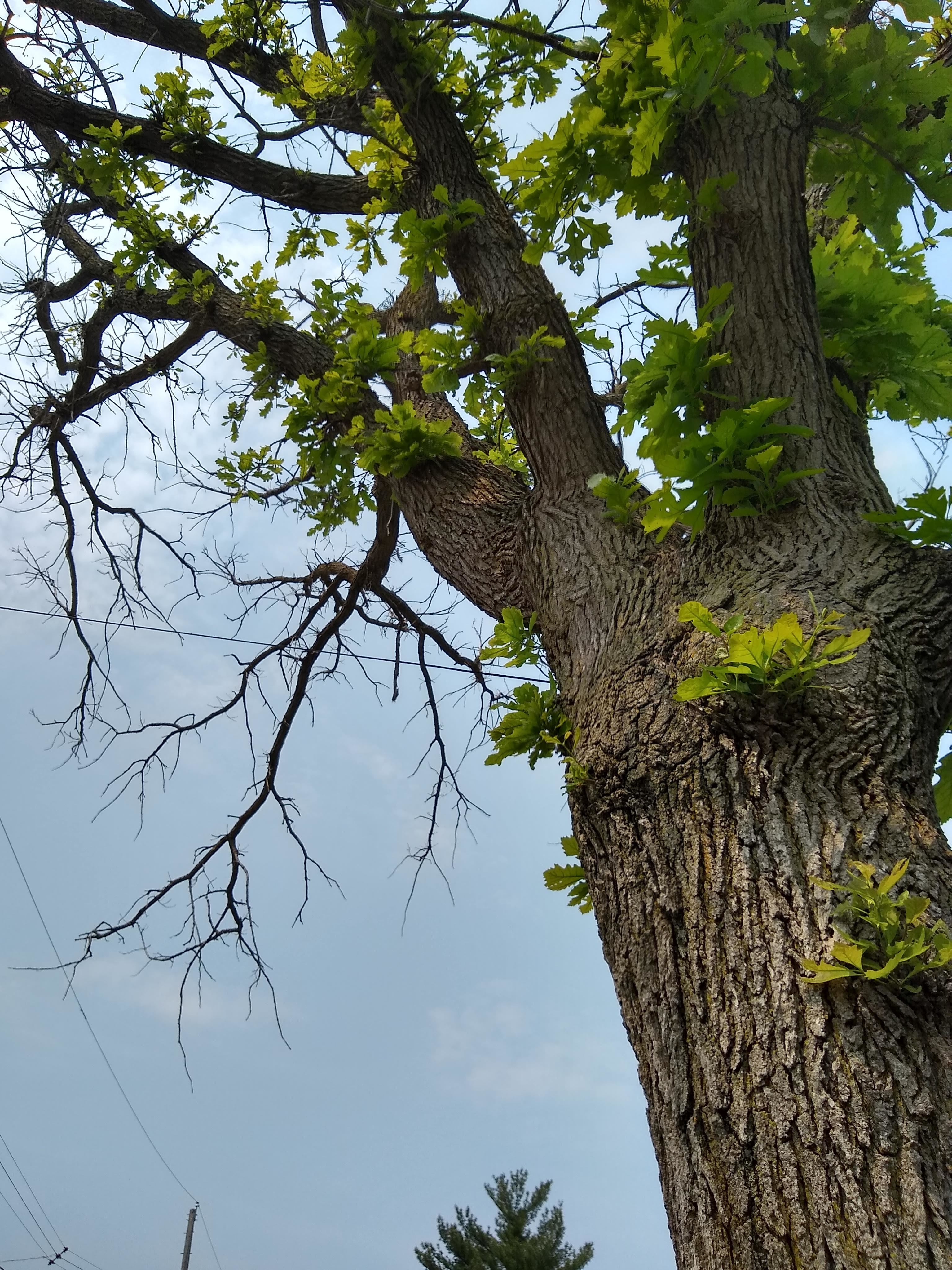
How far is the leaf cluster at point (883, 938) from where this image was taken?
1.13 meters

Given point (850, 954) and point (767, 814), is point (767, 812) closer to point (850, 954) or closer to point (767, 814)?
point (767, 814)

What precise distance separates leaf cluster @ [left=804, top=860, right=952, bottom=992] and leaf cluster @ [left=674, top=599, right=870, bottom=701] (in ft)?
1.03

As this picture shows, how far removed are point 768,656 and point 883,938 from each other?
0.44 meters

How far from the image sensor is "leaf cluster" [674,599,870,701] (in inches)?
53.5

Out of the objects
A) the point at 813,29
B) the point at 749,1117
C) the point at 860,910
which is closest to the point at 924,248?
the point at 813,29

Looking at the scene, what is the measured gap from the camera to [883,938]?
117 cm

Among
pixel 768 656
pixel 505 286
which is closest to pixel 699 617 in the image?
pixel 768 656

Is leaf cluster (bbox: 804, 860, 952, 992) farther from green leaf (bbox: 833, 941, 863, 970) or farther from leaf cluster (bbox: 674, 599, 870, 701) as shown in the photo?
leaf cluster (bbox: 674, 599, 870, 701)

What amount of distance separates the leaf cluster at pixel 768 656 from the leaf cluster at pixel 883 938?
0.31m

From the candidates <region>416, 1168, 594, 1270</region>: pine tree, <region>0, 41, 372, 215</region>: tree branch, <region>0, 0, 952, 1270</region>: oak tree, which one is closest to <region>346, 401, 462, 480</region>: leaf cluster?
<region>0, 0, 952, 1270</region>: oak tree

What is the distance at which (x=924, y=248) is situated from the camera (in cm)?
227

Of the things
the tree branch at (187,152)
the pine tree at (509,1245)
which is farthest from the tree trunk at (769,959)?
the pine tree at (509,1245)

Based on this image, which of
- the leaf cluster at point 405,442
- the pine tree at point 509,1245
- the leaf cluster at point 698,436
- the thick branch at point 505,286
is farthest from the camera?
the pine tree at point 509,1245

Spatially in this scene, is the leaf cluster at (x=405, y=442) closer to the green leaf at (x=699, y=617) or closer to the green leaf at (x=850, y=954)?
the green leaf at (x=699, y=617)
